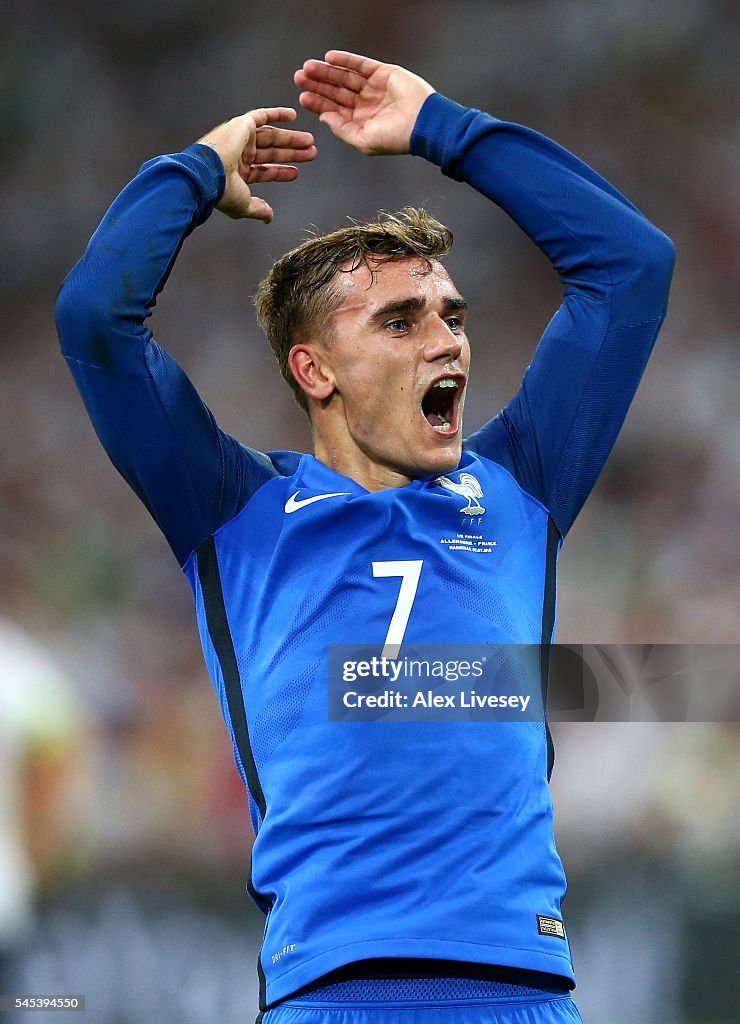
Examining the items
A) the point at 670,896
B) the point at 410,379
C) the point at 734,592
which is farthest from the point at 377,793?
the point at 734,592

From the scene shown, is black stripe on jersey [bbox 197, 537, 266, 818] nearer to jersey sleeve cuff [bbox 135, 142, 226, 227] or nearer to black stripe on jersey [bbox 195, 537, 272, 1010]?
black stripe on jersey [bbox 195, 537, 272, 1010]

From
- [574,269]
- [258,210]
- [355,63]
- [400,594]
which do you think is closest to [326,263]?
[258,210]

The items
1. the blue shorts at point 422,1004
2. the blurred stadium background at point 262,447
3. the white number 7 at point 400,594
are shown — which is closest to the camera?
the blue shorts at point 422,1004

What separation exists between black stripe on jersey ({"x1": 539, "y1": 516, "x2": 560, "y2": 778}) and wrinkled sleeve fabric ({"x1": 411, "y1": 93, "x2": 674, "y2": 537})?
5cm

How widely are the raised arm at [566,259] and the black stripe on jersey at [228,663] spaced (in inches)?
24.5

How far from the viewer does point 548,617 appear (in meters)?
2.20

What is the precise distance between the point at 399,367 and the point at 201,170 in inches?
20.4

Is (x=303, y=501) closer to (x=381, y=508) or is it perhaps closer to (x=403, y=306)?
(x=381, y=508)

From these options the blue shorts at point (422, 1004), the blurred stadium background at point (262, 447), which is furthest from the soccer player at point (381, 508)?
the blurred stadium background at point (262, 447)

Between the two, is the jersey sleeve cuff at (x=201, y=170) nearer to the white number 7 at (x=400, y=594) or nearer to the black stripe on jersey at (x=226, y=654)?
the black stripe on jersey at (x=226, y=654)

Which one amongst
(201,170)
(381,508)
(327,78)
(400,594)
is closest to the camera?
(400,594)

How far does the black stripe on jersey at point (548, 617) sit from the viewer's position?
213 cm

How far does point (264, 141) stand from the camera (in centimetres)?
247

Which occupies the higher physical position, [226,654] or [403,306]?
[403,306]
